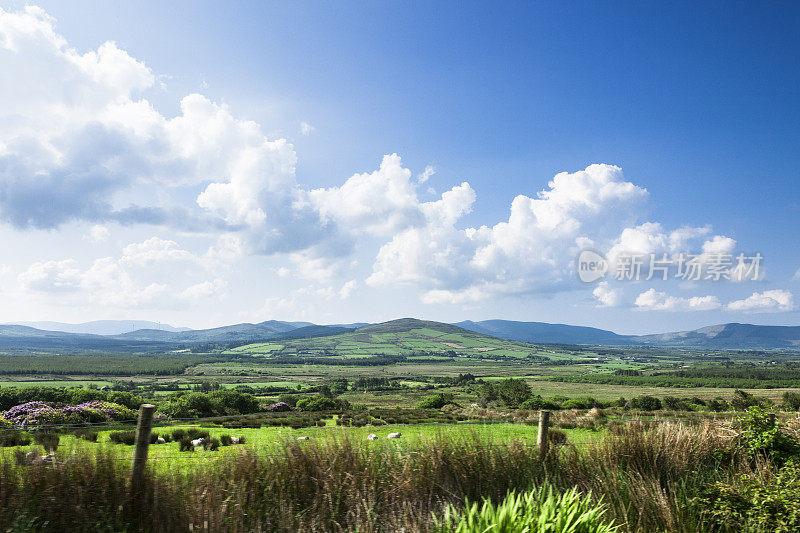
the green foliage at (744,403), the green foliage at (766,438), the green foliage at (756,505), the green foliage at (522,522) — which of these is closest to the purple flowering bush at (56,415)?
the green foliage at (522,522)

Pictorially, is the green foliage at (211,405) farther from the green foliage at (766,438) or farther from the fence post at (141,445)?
the green foliage at (766,438)

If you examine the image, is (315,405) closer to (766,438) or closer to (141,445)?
(766,438)

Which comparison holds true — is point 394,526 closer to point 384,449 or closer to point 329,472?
point 329,472

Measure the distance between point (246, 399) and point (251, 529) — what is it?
5299cm

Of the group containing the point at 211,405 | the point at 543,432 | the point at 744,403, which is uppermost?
the point at 543,432

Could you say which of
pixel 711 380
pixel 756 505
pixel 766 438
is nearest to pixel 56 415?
pixel 756 505

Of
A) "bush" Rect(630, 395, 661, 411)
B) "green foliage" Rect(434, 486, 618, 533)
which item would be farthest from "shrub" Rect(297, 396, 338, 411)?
"green foliage" Rect(434, 486, 618, 533)

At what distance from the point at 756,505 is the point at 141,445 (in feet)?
24.6

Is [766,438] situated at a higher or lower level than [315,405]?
higher

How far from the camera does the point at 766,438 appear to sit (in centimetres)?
759

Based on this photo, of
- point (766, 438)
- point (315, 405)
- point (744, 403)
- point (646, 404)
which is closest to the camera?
point (766, 438)

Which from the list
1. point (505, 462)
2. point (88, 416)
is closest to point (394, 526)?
point (505, 462)

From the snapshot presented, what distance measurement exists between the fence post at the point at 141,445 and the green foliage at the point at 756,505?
22.6 ft

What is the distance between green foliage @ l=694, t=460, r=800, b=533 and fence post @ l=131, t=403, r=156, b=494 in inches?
271
